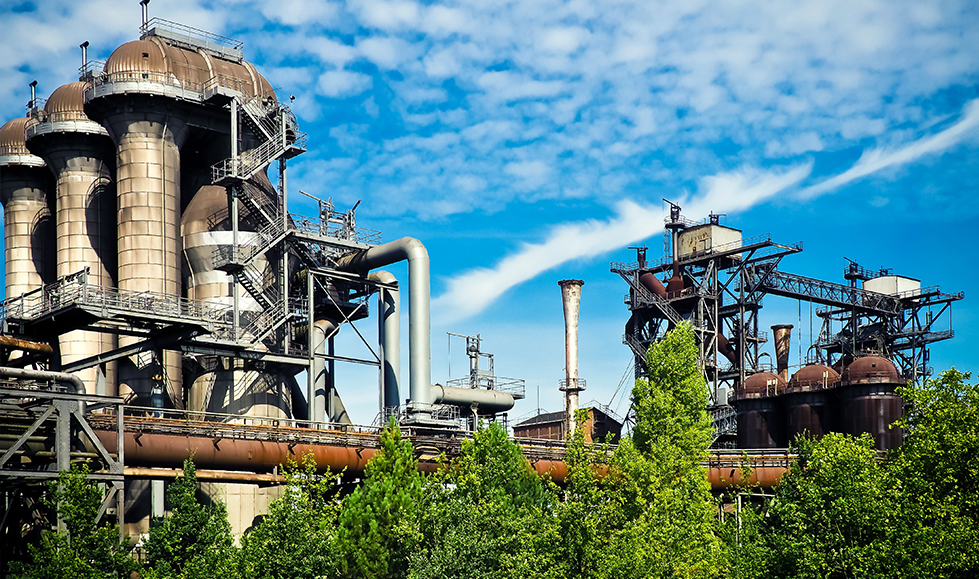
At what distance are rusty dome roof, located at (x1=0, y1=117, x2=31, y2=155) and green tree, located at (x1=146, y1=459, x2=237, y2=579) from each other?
4262 cm

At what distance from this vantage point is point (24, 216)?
2805 inches

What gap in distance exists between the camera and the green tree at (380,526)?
39438 millimetres

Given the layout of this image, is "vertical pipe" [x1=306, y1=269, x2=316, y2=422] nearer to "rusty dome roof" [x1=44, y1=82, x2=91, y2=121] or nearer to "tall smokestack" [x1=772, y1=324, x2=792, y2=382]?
"rusty dome roof" [x1=44, y1=82, x2=91, y2=121]

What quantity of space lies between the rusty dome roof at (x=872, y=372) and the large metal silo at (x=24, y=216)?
171 ft

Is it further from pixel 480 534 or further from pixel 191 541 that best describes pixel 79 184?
pixel 480 534

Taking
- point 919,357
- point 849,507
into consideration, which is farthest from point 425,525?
point 919,357

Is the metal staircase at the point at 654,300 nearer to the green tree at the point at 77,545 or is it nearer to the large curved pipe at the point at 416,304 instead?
the large curved pipe at the point at 416,304

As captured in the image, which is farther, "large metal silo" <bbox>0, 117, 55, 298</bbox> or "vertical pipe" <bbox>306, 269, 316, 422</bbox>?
"large metal silo" <bbox>0, 117, 55, 298</bbox>

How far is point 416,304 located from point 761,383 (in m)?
30.6

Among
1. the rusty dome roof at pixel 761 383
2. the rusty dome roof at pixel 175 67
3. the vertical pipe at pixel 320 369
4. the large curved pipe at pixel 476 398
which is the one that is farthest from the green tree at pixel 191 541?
the rusty dome roof at pixel 761 383

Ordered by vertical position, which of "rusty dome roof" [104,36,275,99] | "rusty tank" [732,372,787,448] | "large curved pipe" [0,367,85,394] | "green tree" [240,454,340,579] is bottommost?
"green tree" [240,454,340,579]

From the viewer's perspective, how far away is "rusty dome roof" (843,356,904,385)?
73.1m

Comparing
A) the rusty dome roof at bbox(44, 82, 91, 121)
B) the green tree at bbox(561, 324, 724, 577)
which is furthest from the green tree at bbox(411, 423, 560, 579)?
the rusty dome roof at bbox(44, 82, 91, 121)

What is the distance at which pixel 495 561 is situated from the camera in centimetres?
3578
